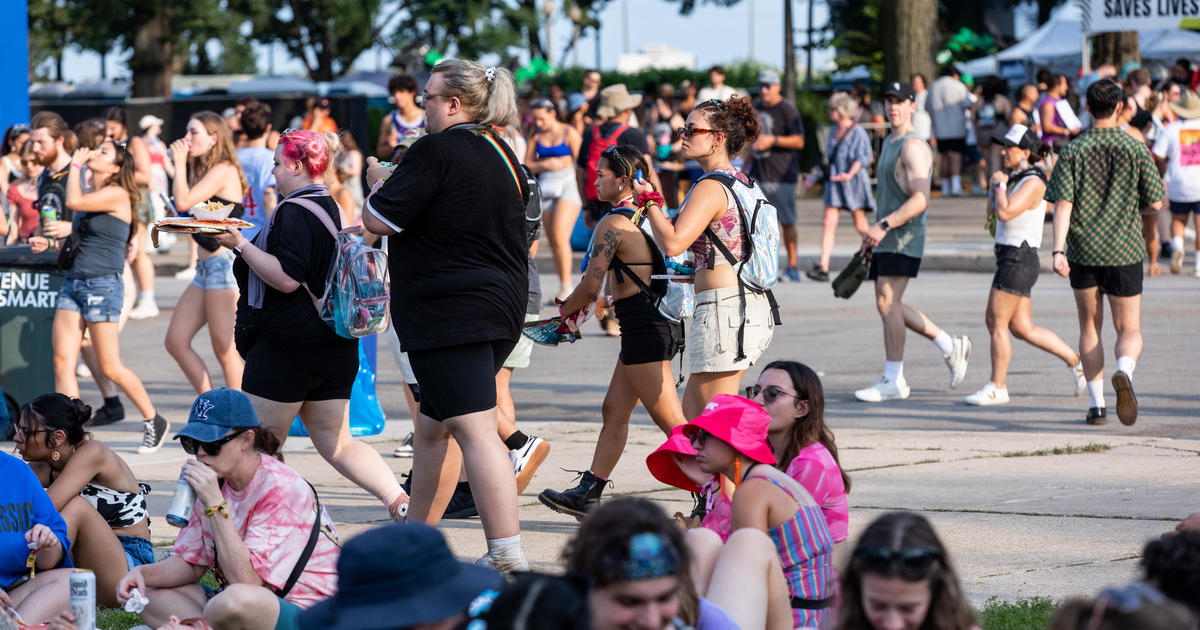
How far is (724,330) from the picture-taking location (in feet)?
21.2

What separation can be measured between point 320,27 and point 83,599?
171ft

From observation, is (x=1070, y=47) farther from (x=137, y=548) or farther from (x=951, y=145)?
(x=137, y=548)

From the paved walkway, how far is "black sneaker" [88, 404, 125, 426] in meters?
0.11

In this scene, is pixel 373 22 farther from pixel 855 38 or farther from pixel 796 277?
pixel 796 277

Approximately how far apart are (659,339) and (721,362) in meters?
0.43

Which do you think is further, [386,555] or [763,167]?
[763,167]

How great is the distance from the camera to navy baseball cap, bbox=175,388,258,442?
469cm

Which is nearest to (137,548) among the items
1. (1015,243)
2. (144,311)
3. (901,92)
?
(1015,243)

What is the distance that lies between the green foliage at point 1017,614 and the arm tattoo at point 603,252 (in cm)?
234

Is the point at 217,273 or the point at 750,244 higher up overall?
the point at 750,244

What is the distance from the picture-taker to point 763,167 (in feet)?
55.3

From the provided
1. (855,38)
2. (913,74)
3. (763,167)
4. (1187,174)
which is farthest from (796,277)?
(855,38)

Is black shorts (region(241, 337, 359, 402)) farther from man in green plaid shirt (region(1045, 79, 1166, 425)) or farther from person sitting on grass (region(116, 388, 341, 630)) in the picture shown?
man in green plaid shirt (region(1045, 79, 1166, 425))

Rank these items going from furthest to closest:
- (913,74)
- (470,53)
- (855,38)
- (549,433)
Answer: (470,53)
(855,38)
(913,74)
(549,433)
